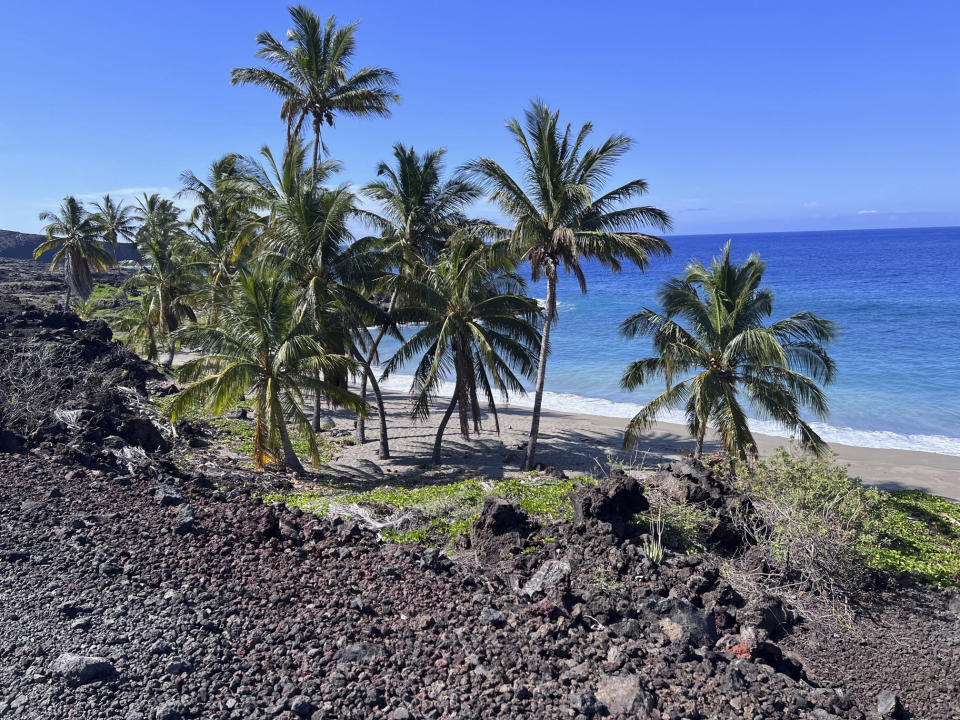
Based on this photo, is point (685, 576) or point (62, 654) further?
point (685, 576)

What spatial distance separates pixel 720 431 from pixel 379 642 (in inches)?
427

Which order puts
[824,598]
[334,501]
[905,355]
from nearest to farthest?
[824,598]
[334,501]
[905,355]

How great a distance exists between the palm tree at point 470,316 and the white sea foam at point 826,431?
18.8 feet

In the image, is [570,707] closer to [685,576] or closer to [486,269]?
[685,576]

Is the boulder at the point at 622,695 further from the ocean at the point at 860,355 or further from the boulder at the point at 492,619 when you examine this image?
the ocean at the point at 860,355

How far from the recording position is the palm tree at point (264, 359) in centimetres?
1384

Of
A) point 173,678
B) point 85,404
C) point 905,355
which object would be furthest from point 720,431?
point 905,355

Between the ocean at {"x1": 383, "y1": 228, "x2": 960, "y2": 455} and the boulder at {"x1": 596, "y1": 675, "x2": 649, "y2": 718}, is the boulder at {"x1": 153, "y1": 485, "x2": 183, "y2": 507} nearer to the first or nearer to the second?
the boulder at {"x1": 596, "y1": 675, "x2": 649, "y2": 718}

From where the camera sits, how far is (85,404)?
526 inches

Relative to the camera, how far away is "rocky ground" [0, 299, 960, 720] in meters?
5.52

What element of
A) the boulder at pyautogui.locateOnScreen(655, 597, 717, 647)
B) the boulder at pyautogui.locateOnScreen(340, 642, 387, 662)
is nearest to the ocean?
the boulder at pyautogui.locateOnScreen(655, 597, 717, 647)

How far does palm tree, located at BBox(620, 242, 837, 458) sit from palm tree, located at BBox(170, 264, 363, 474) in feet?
24.2

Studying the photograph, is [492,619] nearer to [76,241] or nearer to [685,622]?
[685,622]

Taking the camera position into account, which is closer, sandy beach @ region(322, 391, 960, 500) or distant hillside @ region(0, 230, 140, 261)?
sandy beach @ region(322, 391, 960, 500)
